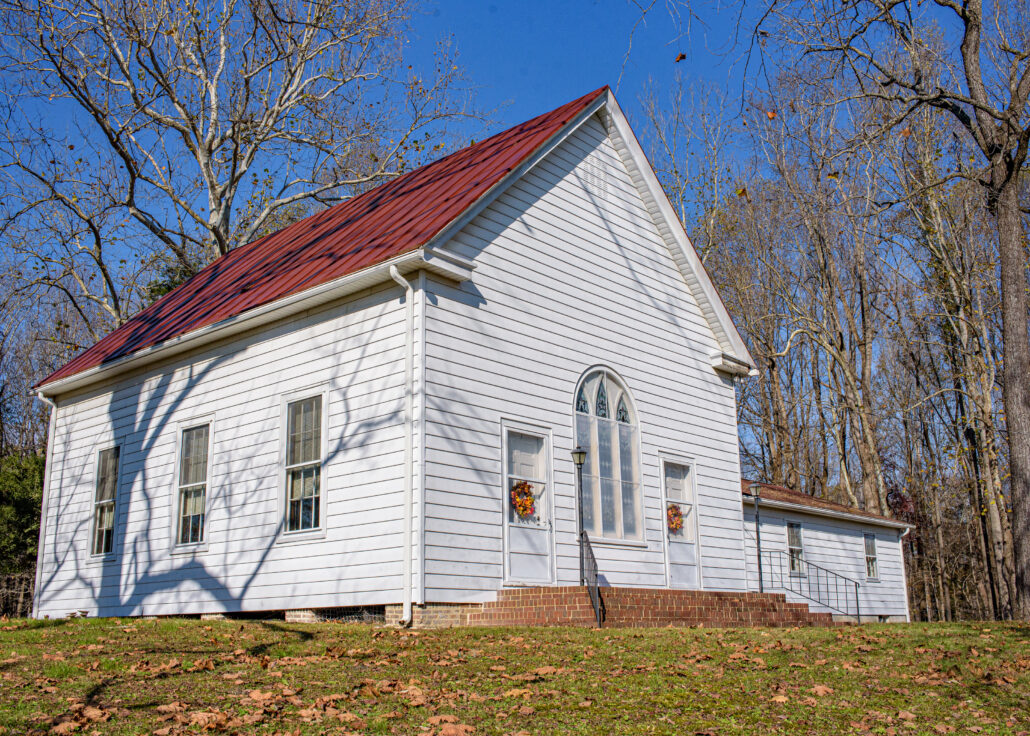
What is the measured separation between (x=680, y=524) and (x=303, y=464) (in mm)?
6376

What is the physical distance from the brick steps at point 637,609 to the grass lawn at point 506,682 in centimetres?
118

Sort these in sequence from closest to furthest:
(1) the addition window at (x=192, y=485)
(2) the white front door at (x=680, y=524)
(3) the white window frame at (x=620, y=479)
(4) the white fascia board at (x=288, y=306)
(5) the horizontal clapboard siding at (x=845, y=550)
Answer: (4) the white fascia board at (x=288, y=306), (3) the white window frame at (x=620, y=479), (1) the addition window at (x=192, y=485), (2) the white front door at (x=680, y=524), (5) the horizontal clapboard siding at (x=845, y=550)

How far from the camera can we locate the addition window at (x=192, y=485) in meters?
14.8

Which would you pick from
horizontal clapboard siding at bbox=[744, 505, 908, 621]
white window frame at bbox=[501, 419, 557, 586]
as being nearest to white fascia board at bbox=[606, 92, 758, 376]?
horizontal clapboard siding at bbox=[744, 505, 908, 621]

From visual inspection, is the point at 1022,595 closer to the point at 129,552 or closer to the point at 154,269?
the point at 129,552

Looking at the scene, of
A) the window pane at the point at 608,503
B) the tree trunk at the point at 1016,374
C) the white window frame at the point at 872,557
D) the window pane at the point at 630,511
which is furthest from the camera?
the white window frame at the point at 872,557

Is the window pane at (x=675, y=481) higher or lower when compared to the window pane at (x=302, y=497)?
higher

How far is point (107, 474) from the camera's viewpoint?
1706 cm

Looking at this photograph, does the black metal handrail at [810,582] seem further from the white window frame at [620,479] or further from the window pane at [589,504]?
the window pane at [589,504]

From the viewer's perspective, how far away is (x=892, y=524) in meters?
25.0

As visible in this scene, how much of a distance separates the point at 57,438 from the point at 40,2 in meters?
9.45

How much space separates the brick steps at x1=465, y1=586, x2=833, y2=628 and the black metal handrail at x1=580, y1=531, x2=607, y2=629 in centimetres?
9

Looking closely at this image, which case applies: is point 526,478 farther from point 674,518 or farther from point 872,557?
point 872,557

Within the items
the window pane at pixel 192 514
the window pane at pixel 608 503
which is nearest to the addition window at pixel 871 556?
the window pane at pixel 608 503
